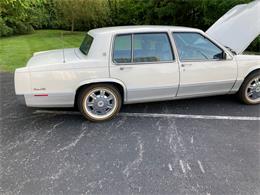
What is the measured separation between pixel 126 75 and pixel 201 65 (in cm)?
133

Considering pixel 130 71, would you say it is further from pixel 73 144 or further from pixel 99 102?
pixel 73 144

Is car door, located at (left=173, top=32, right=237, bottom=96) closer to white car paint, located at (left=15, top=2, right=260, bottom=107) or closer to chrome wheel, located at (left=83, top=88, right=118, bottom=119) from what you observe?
white car paint, located at (left=15, top=2, right=260, bottom=107)

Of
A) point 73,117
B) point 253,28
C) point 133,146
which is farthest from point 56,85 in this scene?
point 253,28

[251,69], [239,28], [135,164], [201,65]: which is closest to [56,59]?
[135,164]

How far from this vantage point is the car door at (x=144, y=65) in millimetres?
3756

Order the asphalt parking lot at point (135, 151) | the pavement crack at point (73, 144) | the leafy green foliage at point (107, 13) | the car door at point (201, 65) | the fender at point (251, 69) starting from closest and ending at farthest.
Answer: the asphalt parking lot at point (135, 151) → the pavement crack at point (73, 144) → the car door at point (201, 65) → the fender at point (251, 69) → the leafy green foliage at point (107, 13)

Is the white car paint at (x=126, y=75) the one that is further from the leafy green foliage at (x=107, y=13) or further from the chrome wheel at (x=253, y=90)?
the leafy green foliage at (x=107, y=13)

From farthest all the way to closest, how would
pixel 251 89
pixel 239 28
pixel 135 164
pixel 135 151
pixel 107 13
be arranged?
pixel 107 13 → pixel 239 28 → pixel 251 89 → pixel 135 151 → pixel 135 164

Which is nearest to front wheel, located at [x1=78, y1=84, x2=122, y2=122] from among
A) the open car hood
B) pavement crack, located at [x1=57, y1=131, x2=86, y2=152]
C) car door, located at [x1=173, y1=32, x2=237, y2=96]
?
pavement crack, located at [x1=57, y1=131, x2=86, y2=152]

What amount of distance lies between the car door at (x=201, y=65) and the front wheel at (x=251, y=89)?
13.0 inches

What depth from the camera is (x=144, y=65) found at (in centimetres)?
380

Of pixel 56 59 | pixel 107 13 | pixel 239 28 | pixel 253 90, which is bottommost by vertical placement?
pixel 253 90

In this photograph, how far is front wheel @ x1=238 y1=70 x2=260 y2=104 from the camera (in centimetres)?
441

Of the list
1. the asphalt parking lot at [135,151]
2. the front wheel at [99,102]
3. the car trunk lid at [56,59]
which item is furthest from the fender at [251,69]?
the car trunk lid at [56,59]
